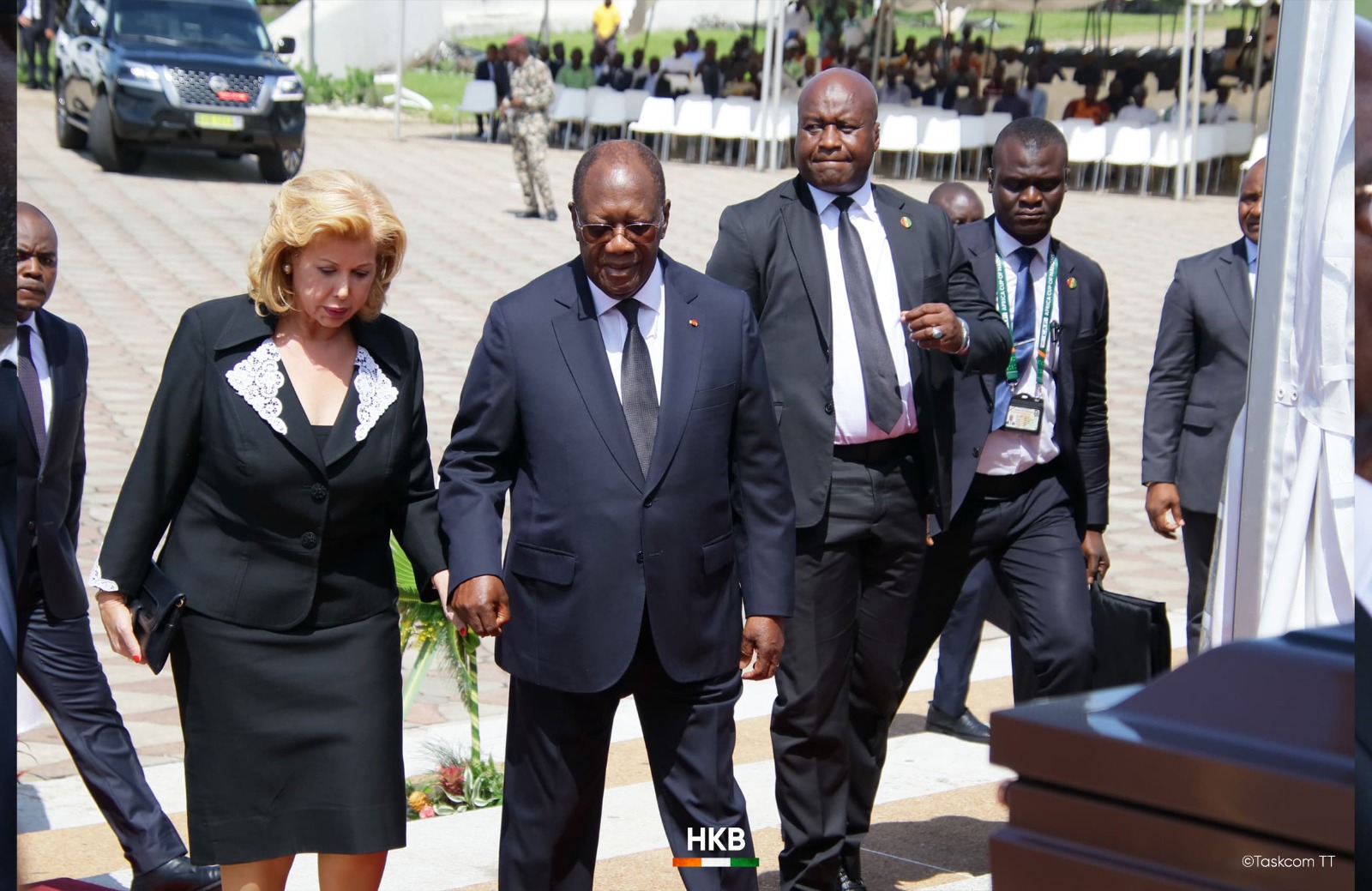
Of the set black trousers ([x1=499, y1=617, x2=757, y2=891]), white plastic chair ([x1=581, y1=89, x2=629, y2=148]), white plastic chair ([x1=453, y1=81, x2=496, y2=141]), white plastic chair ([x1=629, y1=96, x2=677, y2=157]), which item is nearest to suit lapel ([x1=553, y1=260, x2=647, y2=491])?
black trousers ([x1=499, y1=617, x2=757, y2=891])

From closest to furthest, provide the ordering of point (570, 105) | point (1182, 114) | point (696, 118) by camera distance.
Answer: point (1182, 114)
point (696, 118)
point (570, 105)

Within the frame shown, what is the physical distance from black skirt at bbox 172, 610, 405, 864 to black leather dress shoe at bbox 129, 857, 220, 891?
859 mm

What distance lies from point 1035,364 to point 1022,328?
0.11 meters

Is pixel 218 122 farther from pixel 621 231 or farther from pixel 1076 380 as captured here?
pixel 621 231

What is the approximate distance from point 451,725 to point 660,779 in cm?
255

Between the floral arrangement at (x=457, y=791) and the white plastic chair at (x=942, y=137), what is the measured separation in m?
19.7

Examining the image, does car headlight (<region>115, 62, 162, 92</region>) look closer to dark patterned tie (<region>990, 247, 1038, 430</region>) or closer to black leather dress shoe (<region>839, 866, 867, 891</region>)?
dark patterned tie (<region>990, 247, 1038, 430</region>)

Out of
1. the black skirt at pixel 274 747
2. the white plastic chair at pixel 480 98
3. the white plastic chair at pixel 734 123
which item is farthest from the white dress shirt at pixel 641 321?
the white plastic chair at pixel 480 98

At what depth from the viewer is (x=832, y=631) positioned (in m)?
4.40

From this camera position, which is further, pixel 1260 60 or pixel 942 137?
pixel 942 137

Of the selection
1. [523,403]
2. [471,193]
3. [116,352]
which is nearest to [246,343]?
[523,403]

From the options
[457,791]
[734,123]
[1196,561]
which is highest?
[734,123]

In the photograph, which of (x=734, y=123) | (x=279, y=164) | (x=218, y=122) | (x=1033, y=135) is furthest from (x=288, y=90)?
(x=1033, y=135)

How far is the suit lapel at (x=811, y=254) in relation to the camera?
437cm
